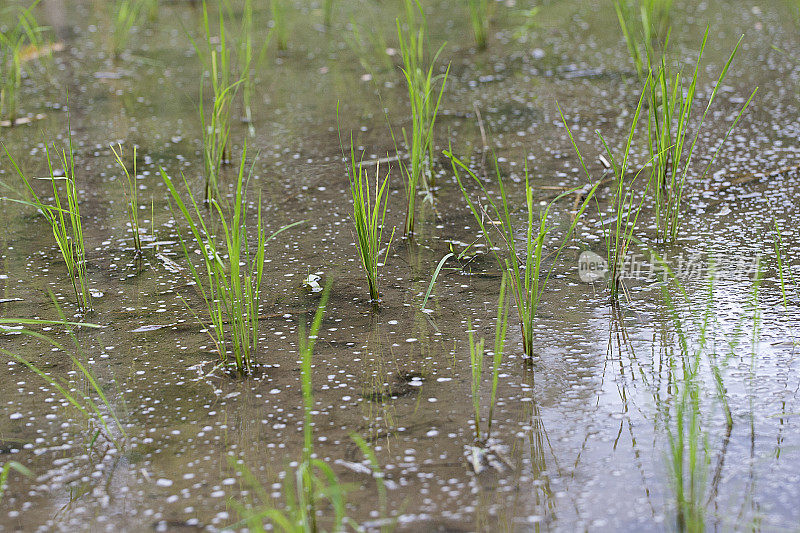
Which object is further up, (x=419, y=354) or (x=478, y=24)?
(x=478, y=24)

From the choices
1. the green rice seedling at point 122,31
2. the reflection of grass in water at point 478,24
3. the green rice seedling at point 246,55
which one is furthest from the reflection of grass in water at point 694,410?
the green rice seedling at point 122,31

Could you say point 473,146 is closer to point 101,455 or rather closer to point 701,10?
point 101,455

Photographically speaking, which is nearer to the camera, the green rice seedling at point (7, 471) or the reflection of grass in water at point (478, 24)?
the green rice seedling at point (7, 471)

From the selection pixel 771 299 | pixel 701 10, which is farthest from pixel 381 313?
pixel 701 10

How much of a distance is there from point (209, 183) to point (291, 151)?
439mm

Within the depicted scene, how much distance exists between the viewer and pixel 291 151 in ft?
8.84

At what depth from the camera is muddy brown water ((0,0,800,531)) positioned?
117cm

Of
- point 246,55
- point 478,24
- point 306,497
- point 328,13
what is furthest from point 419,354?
point 328,13

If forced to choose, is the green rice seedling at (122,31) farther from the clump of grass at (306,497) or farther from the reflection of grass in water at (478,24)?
the clump of grass at (306,497)

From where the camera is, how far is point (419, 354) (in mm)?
1542

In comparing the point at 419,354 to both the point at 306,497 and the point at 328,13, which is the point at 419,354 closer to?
the point at 306,497

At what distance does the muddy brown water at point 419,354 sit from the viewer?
3.85 feet

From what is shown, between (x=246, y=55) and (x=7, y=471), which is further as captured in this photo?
(x=246, y=55)

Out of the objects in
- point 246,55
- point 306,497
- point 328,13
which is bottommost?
point 306,497
